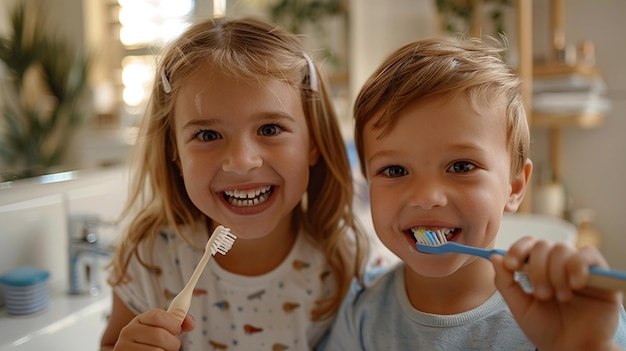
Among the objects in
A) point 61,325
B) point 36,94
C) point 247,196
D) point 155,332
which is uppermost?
point 36,94

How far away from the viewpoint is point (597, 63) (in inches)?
83.6

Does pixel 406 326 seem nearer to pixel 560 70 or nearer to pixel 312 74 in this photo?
pixel 312 74

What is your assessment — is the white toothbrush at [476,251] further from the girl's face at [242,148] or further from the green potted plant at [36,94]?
the green potted plant at [36,94]

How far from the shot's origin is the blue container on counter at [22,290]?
0.83 metres

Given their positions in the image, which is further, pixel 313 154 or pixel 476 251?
pixel 313 154

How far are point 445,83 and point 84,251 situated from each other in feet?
2.19

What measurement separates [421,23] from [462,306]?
68.8 inches

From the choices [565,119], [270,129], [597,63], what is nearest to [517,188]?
[270,129]

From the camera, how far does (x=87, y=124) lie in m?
1.16

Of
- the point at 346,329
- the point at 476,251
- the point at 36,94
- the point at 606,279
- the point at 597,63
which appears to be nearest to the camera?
the point at 606,279

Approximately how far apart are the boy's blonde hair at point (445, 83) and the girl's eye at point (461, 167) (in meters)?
0.05

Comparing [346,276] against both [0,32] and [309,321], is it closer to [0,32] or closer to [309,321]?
[309,321]

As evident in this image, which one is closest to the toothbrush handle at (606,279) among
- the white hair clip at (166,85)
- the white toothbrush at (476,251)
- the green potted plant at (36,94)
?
the white toothbrush at (476,251)

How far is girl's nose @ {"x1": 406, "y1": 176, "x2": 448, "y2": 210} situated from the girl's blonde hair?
0.21 m
